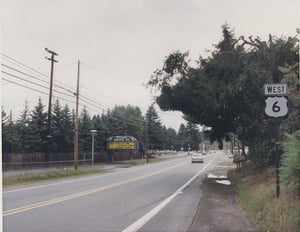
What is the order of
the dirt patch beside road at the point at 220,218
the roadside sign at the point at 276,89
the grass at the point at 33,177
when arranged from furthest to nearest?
the grass at the point at 33,177 → the roadside sign at the point at 276,89 → the dirt patch beside road at the point at 220,218

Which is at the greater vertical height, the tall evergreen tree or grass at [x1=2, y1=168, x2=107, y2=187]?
the tall evergreen tree

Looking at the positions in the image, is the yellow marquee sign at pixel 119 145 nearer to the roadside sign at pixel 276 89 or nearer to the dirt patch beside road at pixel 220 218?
the dirt patch beside road at pixel 220 218

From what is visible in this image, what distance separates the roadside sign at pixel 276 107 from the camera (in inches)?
423

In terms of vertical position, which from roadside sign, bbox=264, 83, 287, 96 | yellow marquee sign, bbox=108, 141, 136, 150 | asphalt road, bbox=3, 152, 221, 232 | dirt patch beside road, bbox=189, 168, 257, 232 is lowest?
asphalt road, bbox=3, 152, 221, 232

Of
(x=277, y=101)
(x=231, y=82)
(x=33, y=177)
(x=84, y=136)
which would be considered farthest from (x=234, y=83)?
(x=84, y=136)

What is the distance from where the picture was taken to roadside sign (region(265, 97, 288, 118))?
35.2 ft

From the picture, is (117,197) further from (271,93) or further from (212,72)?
(212,72)

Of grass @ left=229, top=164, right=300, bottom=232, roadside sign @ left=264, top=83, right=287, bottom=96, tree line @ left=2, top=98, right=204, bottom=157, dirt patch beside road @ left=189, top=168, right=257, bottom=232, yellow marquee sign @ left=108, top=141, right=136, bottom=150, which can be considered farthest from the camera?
yellow marquee sign @ left=108, top=141, right=136, bottom=150

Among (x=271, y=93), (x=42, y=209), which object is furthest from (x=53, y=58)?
(x=271, y=93)

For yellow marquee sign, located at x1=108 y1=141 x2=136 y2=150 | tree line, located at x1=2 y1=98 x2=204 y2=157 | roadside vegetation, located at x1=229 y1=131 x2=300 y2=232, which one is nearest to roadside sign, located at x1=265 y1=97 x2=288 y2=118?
roadside vegetation, located at x1=229 y1=131 x2=300 y2=232

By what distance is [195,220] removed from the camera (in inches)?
409

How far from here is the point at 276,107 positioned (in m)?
10.8

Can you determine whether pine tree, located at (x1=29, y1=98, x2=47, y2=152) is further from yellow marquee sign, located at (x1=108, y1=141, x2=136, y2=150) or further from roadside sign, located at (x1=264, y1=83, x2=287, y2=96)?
roadside sign, located at (x1=264, y1=83, x2=287, y2=96)

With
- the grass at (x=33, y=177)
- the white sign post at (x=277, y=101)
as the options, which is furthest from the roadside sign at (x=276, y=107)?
the grass at (x=33, y=177)
